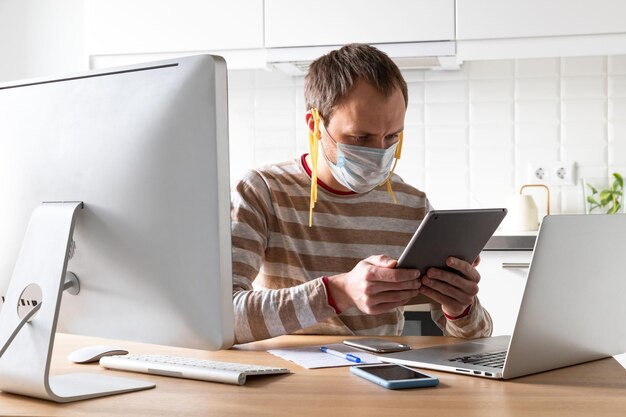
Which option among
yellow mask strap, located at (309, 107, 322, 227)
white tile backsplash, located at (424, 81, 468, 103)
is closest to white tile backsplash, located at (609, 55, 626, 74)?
white tile backsplash, located at (424, 81, 468, 103)

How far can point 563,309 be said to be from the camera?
4.17 feet

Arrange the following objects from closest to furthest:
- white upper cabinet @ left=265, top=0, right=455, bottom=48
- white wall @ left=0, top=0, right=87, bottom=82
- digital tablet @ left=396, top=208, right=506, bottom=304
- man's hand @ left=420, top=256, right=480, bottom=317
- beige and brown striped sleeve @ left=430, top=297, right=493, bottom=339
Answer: digital tablet @ left=396, top=208, right=506, bottom=304 < man's hand @ left=420, top=256, right=480, bottom=317 < beige and brown striped sleeve @ left=430, top=297, right=493, bottom=339 < white upper cabinet @ left=265, top=0, right=455, bottom=48 < white wall @ left=0, top=0, right=87, bottom=82

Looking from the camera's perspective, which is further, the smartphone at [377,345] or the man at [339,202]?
the man at [339,202]

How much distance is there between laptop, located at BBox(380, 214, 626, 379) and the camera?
121cm

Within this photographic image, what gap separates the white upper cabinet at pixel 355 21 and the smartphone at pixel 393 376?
6.65 feet

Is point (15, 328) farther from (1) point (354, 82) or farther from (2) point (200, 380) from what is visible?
(1) point (354, 82)

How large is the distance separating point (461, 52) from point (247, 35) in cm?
83

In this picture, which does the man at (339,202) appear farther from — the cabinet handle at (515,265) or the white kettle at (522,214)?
the white kettle at (522,214)

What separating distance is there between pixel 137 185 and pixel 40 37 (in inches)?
112

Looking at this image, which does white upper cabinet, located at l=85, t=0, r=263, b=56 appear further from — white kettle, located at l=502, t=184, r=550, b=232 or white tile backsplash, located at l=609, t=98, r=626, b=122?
white tile backsplash, located at l=609, t=98, r=626, b=122

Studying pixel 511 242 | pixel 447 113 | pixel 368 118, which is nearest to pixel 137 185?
pixel 368 118

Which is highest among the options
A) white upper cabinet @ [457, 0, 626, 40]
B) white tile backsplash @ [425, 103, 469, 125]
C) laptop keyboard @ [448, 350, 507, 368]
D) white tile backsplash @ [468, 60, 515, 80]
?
white upper cabinet @ [457, 0, 626, 40]

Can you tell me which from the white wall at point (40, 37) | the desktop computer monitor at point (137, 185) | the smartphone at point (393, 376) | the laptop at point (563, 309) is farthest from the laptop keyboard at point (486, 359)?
the white wall at point (40, 37)

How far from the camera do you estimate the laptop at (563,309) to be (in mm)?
1206
